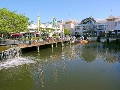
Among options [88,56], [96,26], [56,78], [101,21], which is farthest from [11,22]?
[101,21]

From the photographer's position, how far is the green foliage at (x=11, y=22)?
210 feet

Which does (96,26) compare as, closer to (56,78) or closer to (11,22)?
(11,22)

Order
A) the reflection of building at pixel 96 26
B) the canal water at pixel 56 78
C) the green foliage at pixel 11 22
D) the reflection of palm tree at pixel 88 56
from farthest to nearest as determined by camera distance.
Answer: the reflection of building at pixel 96 26 < the green foliage at pixel 11 22 < the reflection of palm tree at pixel 88 56 < the canal water at pixel 56 78

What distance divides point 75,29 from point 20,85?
125 m

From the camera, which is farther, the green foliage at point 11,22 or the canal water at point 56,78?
the green foliage at point 11,22

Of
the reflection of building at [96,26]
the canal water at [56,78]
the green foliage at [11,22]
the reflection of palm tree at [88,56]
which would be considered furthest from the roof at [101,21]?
the canal water at [56,78]

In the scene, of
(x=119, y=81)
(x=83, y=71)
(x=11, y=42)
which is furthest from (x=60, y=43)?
(x=119, y=81)

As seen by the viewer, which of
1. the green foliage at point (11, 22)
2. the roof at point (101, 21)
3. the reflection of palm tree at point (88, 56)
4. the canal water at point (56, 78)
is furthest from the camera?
the roof at point (101, 21)

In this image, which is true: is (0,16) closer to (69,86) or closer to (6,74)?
(6,74)

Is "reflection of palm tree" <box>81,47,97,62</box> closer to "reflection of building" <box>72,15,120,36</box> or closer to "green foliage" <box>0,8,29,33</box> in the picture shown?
"green foliage" <box>0,8,29,33</box>

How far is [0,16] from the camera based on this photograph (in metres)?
66.0

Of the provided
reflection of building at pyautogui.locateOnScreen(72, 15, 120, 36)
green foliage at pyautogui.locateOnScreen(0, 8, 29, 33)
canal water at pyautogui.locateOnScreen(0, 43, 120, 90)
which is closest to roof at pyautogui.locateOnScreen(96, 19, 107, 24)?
reflection of building at pyautogui.locateOnScreen(72, 15, 120, 36)

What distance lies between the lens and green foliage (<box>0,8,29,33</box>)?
210 feet

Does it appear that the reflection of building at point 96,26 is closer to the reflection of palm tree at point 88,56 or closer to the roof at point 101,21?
the roof at point 101,21
